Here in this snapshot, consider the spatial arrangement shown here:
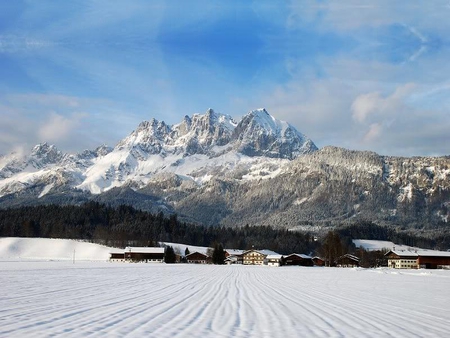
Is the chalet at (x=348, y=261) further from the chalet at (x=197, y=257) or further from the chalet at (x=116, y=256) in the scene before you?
the chalet at (x=116, y=256)

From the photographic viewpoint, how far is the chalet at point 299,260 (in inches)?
6166

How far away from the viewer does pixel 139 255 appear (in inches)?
5714

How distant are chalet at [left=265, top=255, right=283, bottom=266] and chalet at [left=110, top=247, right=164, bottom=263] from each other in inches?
1328

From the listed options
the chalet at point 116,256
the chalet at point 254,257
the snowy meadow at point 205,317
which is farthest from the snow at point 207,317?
the chalet at point 254,257

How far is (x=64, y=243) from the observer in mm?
165375

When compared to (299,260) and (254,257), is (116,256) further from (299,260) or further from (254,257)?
(299,260)

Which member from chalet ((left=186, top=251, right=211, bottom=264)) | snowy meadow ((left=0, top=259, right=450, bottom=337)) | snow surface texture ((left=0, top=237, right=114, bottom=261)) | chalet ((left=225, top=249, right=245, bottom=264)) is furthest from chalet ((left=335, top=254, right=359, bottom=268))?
snowy meadow ((left=0, top=259, right=450, bottom=337))

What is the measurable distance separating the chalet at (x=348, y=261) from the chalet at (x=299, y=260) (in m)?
8.88

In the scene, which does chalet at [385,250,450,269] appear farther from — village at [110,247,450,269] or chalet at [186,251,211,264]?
chalet at [186,251,211,264]

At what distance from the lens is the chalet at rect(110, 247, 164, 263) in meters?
144

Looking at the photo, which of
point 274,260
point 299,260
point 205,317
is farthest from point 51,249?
point 205,317

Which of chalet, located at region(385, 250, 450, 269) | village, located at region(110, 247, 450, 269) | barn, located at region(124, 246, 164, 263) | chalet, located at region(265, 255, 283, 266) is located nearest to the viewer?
barn, located at region(124, 246, 164, 263)

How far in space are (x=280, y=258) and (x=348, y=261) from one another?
2248 centimetres

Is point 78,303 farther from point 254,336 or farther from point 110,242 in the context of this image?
point 110,242
